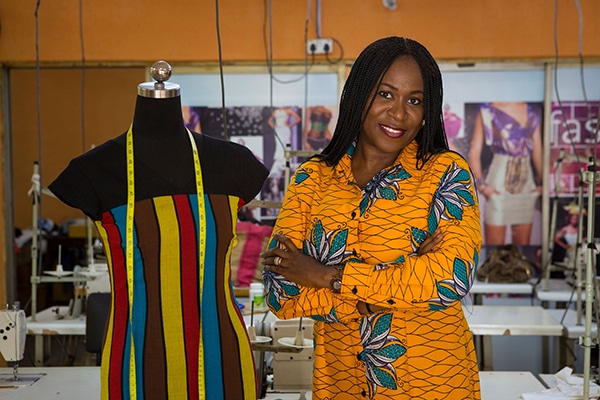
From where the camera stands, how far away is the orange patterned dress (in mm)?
1436

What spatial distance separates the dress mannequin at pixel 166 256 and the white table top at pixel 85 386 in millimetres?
985

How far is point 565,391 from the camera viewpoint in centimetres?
244

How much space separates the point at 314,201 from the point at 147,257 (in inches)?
14.4

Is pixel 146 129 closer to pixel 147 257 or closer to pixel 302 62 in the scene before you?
pixel 147 257

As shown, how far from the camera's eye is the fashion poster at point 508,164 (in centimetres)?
539

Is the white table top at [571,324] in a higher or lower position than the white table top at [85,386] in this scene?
lower

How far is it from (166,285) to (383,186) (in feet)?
1.61

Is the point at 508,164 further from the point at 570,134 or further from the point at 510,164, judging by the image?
the point at 570,134

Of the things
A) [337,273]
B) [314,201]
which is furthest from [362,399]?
[314,201]

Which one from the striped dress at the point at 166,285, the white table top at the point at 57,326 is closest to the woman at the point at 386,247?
the striped dress at the point at 166,285

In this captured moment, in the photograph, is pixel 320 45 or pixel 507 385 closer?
pixel 507 385

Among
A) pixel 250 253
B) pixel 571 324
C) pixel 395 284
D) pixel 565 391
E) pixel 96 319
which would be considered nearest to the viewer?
pixel 395 284

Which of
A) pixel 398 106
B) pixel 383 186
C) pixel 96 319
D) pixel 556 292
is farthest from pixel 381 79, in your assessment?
pixel 556 292

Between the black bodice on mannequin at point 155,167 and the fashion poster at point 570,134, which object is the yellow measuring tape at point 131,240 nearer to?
the black bodice on mannequin at point 155,167
